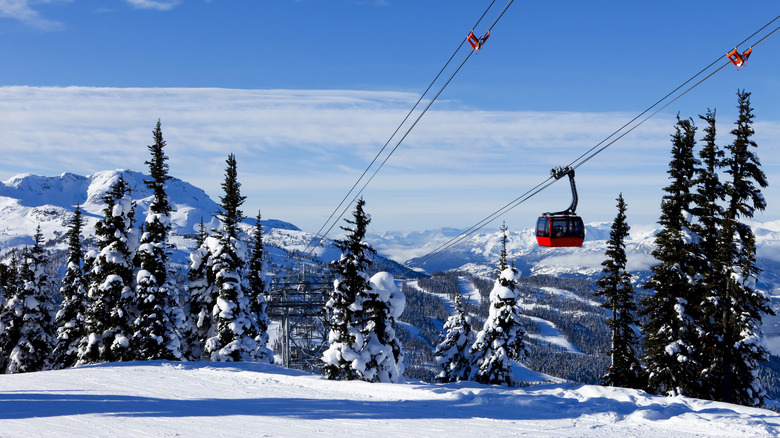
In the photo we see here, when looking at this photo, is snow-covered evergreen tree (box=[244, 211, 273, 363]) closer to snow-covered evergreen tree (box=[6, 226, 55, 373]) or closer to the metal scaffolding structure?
the metal scaffolding structure

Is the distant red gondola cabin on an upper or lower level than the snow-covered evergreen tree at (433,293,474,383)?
upper

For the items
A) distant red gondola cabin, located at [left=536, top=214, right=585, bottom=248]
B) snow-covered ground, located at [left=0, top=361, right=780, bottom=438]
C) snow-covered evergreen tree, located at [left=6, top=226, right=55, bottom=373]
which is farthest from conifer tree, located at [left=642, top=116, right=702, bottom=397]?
snow-covered evergreen tree, located at [left=6, top=226, right=55, bottom=373]

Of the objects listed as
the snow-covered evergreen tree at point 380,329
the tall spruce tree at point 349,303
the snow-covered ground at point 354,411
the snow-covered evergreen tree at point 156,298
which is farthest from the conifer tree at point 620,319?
the snow-covered evergreen tree at point 156,298

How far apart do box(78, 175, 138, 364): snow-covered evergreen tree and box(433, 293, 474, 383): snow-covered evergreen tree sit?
23.4 m

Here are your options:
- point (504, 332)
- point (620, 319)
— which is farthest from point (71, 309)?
point (620, 319)

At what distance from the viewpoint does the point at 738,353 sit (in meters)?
27.9

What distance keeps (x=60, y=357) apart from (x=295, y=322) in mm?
16575

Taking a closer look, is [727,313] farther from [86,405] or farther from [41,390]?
[41,390]

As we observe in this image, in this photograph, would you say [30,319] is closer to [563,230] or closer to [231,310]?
[231,310]

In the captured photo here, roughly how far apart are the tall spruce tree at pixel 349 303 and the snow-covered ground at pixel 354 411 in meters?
6.18

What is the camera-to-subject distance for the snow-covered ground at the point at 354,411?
47.8 ft

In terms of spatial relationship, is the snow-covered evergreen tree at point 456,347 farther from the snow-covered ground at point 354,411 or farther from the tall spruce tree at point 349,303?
the snow-covered ground at point 354,411

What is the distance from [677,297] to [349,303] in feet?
55.2

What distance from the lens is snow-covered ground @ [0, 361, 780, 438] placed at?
47.8 feet
